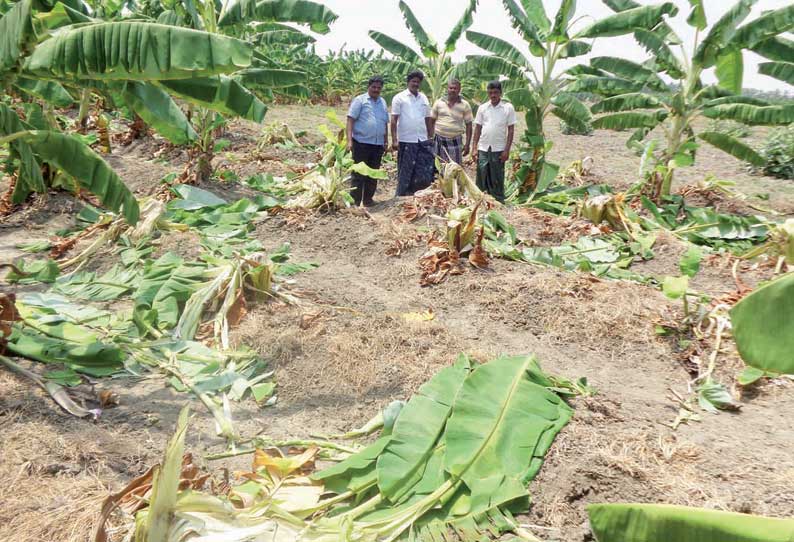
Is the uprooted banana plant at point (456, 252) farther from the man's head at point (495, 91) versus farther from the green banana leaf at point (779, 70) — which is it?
the green banana leaf at point (779, 70)

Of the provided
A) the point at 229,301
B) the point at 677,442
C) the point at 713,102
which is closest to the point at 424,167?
the point at 713,102

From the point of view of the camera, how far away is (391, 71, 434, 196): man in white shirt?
8.94m

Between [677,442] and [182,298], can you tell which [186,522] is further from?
[182,298]

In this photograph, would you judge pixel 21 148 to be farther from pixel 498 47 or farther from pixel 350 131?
pixel 498 47

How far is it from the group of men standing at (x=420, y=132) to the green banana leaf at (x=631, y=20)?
5.90ft

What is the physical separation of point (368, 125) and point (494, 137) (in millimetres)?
1953

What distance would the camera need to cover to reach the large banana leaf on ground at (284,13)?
818 centimetres

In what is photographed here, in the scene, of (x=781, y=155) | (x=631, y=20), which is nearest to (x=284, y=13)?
(x=631, y=20)

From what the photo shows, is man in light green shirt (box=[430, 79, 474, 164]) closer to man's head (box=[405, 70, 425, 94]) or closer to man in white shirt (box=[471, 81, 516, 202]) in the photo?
man in white shirt (box=[471, 81, 516, 202])

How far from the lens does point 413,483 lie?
2.88 meters

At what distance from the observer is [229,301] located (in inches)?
195

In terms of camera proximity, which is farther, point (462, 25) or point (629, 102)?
point (462, 25)

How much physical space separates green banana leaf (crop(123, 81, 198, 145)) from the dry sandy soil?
65.0 inches

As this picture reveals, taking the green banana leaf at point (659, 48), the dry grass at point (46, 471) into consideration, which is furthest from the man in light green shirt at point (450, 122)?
the dry grass at point (46, 471)
